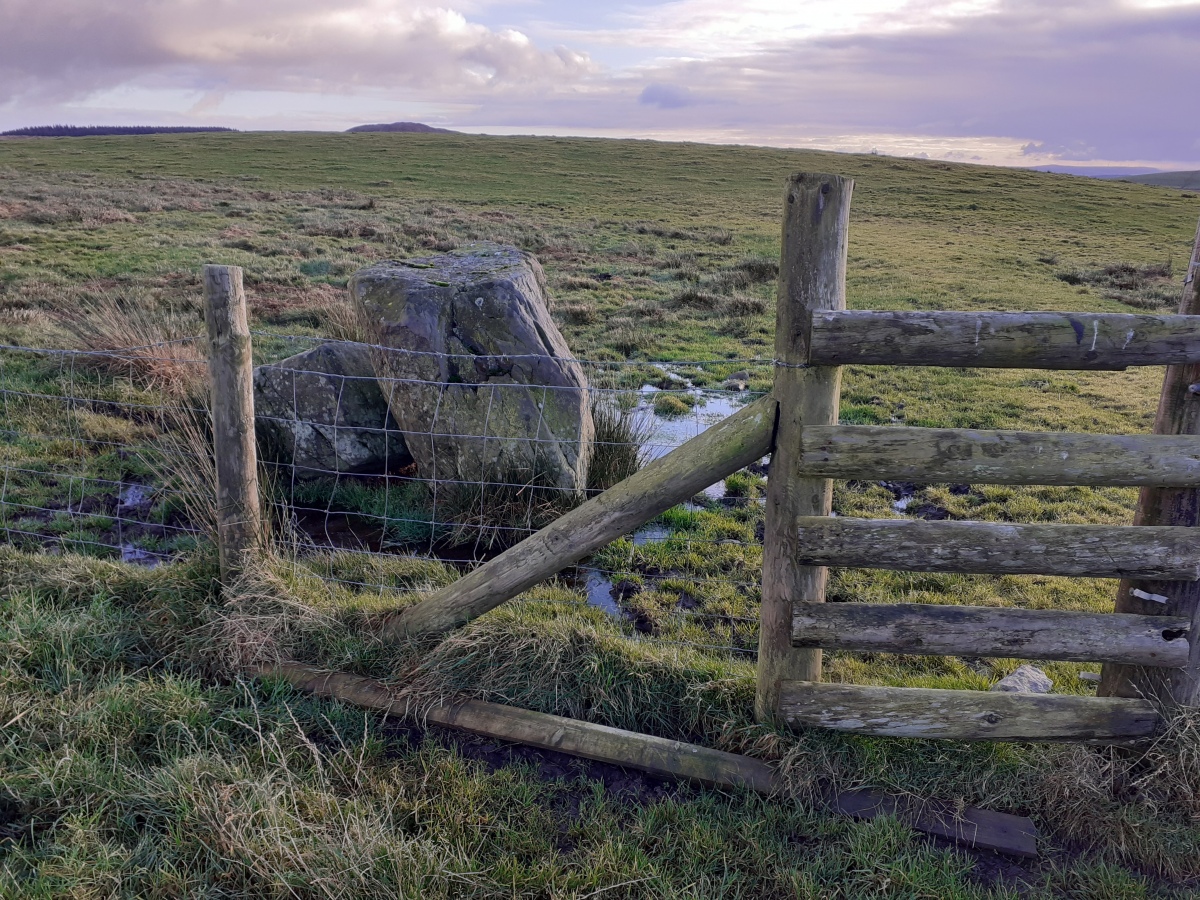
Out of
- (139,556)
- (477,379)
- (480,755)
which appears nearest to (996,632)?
(480,755)

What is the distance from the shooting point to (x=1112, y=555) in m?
3.24

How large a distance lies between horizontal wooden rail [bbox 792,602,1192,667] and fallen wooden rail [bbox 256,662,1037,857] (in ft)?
2.02

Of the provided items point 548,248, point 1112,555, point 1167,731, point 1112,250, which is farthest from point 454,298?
point 1112,250

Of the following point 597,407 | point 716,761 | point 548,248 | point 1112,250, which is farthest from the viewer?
point 1112,250

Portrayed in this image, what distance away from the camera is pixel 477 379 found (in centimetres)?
655

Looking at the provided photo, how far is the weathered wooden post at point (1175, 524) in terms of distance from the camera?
3.33 meters

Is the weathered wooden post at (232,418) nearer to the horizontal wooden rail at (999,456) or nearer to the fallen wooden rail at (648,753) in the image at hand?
the fallen wooden rail at (648,753)

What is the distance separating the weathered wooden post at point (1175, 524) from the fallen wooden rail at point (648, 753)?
87cm

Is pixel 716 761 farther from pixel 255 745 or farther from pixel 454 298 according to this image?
pixel 454 298

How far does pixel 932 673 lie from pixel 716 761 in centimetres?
191

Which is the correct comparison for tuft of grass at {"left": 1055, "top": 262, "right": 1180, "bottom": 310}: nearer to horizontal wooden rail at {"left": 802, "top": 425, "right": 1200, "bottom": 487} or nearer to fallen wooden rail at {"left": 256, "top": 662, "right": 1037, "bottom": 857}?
horizontal wooden rail at {"left": 802, "top": 425, "right": 1200, "bottom": 487}

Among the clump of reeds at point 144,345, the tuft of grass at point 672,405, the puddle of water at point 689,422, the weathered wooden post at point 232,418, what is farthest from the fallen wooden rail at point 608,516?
the tuft of grass at point 672,405

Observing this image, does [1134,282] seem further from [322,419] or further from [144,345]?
[144,345]

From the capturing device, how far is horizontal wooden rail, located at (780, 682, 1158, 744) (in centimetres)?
339
